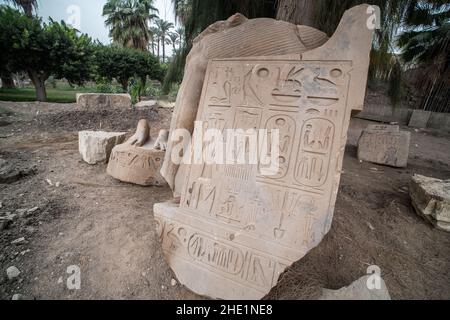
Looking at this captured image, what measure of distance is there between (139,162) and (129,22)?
2111 cm

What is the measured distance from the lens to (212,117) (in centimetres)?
162

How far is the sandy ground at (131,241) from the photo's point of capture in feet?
4.50

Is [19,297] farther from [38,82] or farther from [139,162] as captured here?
[38,82]

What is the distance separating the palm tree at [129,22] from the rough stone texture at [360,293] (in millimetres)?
21751

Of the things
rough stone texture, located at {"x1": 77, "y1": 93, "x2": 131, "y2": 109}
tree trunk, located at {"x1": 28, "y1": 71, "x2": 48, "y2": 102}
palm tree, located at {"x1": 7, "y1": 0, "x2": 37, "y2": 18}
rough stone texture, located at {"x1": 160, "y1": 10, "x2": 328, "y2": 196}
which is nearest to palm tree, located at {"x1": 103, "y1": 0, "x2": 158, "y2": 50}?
palm tree, located at {"x1": 7, "y1": 0, "x2": 37, "y2": 18}

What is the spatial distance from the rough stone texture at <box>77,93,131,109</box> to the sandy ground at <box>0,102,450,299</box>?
11.6 feet

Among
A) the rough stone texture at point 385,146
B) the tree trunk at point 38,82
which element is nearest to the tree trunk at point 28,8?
the tree trunk at point 38,82

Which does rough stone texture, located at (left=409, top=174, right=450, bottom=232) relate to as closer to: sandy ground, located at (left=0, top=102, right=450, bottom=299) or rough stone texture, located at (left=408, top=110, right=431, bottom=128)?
sandy ground, located at (left=0, top=102, right=450, bottom=299)

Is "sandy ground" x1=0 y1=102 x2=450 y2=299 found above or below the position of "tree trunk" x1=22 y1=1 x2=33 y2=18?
below

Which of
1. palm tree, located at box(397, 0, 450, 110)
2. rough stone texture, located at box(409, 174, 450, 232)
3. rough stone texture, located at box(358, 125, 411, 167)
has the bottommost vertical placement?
rough stone texture, located at box(409, 174, 450, 232)

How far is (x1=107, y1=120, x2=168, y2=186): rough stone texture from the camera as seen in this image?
95.4 inches

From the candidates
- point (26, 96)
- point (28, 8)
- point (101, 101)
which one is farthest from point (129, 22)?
point (101, 101)

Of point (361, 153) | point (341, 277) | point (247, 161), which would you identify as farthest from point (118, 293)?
point (361, 153)

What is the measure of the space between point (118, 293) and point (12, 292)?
1.91 feet
